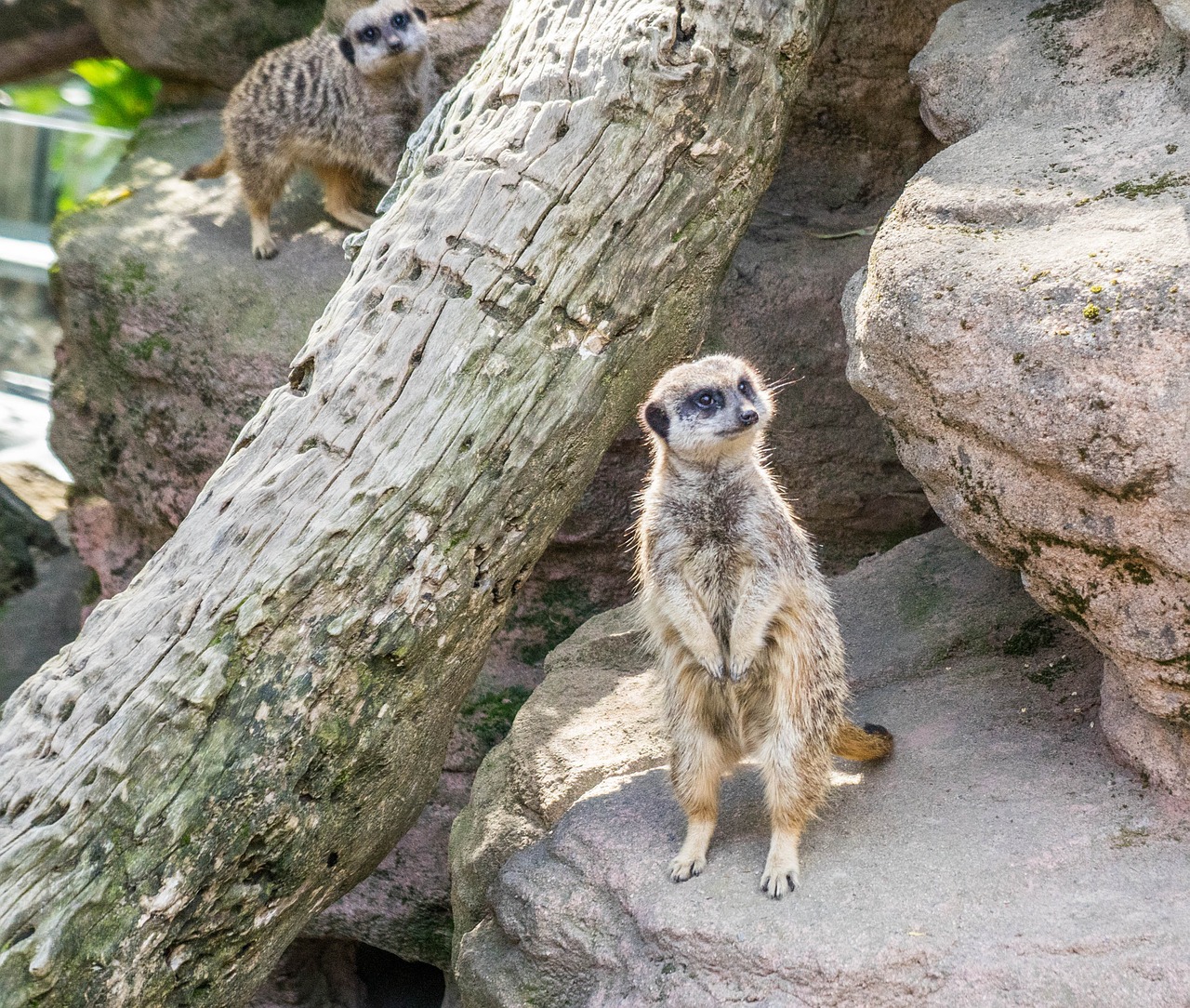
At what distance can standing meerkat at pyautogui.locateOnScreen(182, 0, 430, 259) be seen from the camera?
4.94 metres

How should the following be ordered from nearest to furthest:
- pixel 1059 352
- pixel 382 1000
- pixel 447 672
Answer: pixel 1059 352 → pixel 447 672 → pixel 382 1000

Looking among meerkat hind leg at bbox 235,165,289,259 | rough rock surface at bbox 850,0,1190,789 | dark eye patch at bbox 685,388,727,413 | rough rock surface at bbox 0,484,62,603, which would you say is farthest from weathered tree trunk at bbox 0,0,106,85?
rough rock surface at bbox 850,0,1190,789

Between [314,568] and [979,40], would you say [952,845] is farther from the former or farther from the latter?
[979,40]

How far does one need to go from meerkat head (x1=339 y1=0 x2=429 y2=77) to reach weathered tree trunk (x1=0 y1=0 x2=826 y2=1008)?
1554 millimetres

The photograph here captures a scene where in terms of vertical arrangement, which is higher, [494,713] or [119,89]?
[119,89]

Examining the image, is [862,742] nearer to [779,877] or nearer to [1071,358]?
[779,877]

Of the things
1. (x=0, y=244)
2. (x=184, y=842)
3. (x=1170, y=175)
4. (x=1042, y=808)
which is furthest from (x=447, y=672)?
(x=0, y=244)

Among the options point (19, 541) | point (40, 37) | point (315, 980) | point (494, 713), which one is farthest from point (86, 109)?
point (315, 980)

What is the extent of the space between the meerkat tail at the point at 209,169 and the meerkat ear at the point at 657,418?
319cm

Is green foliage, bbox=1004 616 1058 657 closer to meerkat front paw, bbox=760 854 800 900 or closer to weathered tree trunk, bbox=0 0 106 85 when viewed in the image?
meerkat front paw, bbox=760 854 800 900

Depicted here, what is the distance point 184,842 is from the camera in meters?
2.54

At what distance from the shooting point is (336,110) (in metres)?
5.00

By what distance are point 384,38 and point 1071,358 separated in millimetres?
3466

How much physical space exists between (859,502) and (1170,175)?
1.98 metres
